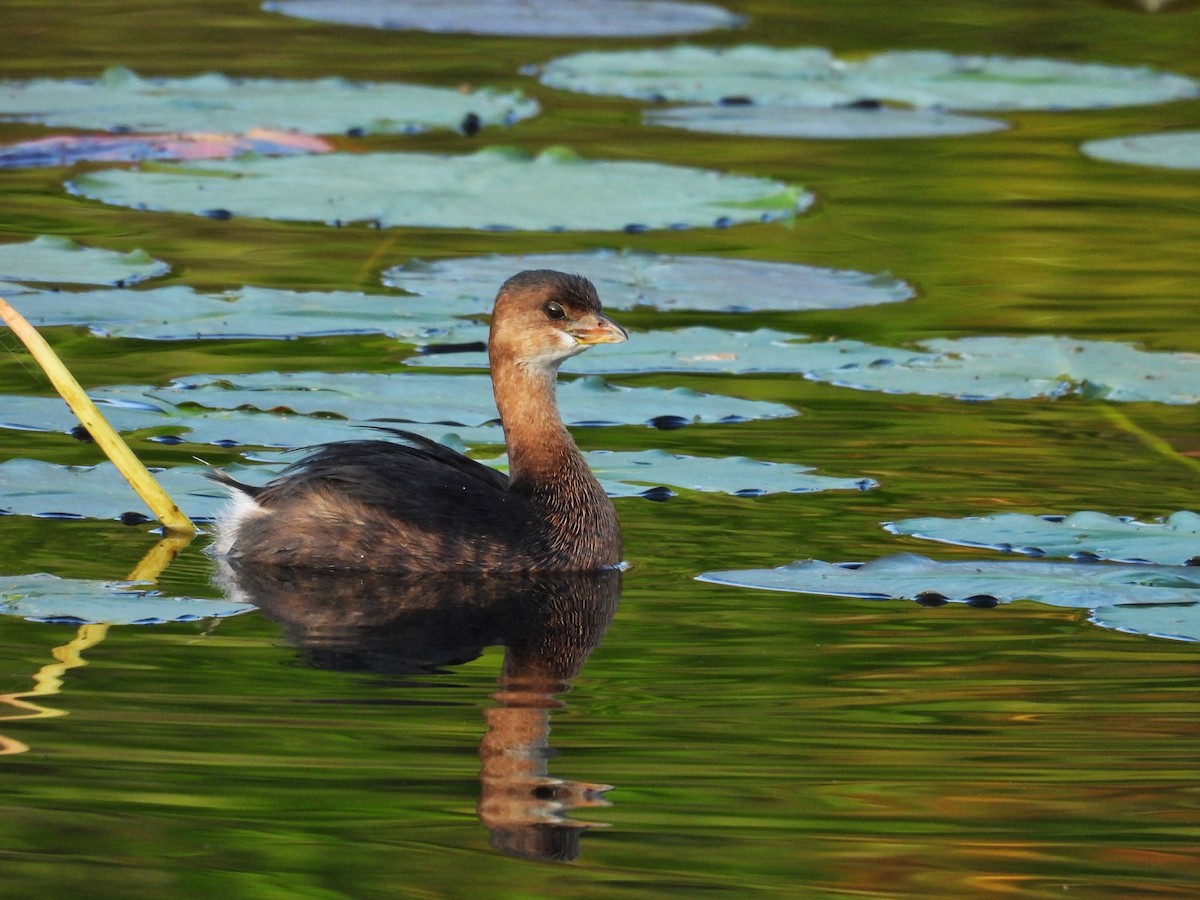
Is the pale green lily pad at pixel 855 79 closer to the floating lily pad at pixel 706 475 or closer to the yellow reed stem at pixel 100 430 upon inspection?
the floating lily pad at pixel 706 475

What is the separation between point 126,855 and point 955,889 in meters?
1.27

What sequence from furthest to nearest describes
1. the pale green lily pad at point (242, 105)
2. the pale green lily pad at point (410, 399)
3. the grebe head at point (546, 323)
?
the pale green lily pad at point (242, 105) < the pale green lily pad at point (410, 399) < the grebe head at point (546, 323)

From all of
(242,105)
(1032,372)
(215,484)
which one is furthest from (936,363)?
(242,105)

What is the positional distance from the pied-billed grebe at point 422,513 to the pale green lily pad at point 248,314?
1.66m

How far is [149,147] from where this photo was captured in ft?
33.8

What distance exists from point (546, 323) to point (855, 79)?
7.52m

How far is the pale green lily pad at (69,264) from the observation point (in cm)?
771

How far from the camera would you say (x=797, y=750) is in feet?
13.2

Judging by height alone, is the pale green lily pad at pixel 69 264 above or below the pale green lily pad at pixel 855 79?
below

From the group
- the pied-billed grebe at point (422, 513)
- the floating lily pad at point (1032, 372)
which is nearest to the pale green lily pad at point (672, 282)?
the floating lily pad at point (1032, 372)

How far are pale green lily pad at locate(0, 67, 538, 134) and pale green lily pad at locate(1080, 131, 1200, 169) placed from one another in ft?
9.85

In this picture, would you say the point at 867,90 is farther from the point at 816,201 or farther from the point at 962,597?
the point at 962,597

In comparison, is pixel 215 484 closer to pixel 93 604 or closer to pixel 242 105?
pixel 93 604

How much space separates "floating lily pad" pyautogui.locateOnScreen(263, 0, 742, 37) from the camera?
15375 millimetres
